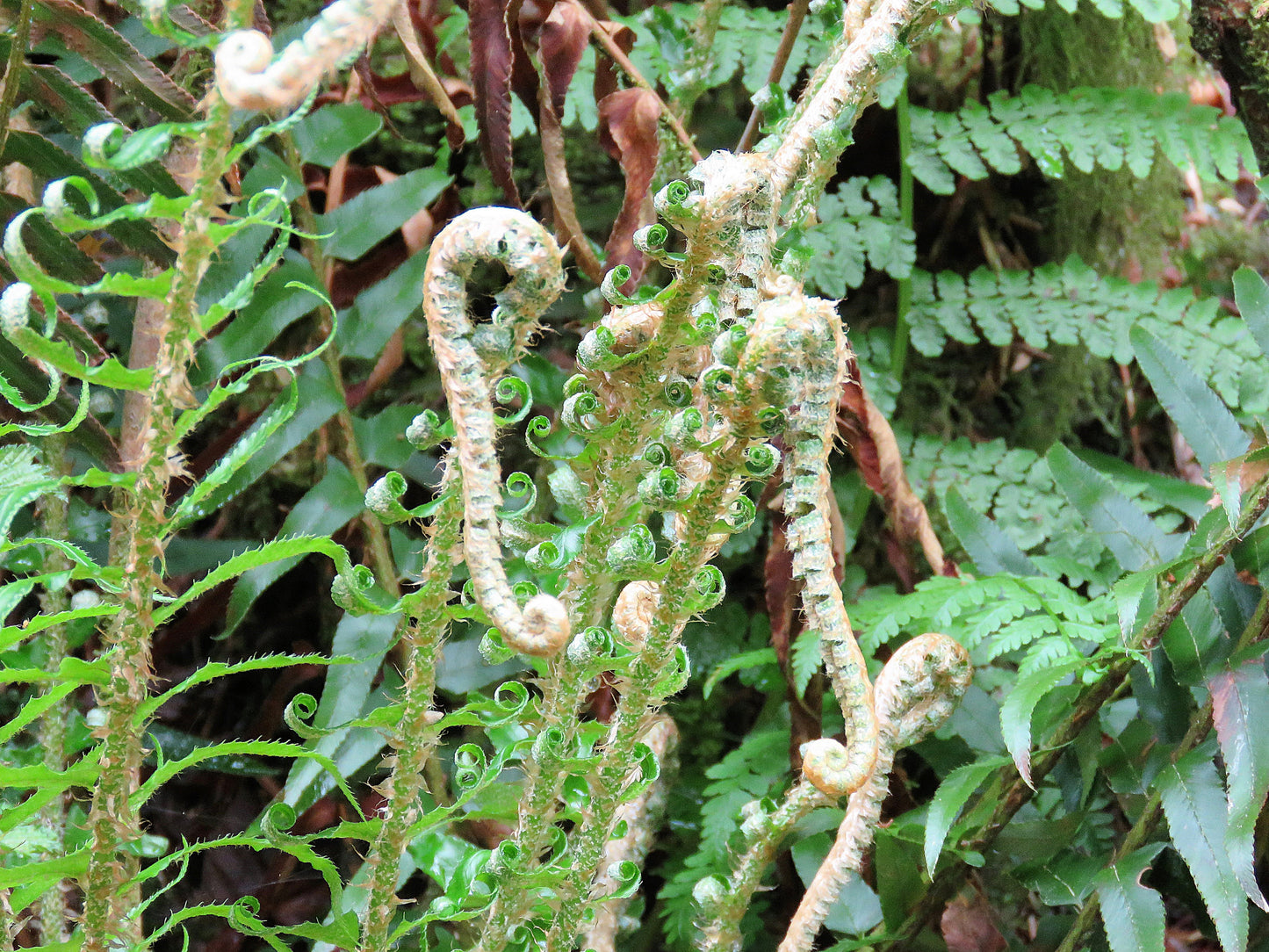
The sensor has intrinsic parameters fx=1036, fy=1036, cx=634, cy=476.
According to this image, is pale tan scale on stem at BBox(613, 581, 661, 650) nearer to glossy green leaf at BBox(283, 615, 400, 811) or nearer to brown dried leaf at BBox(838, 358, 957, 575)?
glossy green leaf at BBox(283, 615, 400, 811)

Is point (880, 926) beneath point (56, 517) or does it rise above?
beneath

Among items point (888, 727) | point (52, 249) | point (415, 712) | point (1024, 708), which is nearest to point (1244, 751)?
point (1024, 708)

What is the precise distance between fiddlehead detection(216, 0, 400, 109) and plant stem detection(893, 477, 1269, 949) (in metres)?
0.77

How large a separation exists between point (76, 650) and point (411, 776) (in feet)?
2.44

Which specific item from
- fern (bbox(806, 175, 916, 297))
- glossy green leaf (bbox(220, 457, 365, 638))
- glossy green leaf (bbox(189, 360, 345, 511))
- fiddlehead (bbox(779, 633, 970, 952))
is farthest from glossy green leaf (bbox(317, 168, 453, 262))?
fiddlehead (bbox(779, 633, 970, 952))

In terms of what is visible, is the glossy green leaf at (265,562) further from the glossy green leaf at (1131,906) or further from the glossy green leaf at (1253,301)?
the glossy green leaf at (1253,301)

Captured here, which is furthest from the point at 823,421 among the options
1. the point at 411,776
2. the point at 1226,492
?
the point at 1226,492

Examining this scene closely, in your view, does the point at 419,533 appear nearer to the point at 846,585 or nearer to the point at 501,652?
the point at 846,585

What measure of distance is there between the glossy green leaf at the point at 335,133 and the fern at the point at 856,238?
1.84ft

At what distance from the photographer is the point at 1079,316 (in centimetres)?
142

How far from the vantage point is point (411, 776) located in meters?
0.63

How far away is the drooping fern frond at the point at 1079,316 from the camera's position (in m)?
1.37

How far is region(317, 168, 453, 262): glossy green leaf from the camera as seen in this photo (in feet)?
3.73

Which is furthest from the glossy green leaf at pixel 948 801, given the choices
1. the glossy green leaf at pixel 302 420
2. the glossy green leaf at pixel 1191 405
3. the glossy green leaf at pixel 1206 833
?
the glossy green leaf at pixel 302 420
